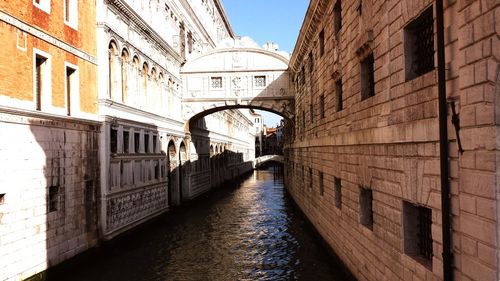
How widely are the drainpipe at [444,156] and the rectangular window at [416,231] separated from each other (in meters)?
1.18

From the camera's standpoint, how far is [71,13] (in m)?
12.8

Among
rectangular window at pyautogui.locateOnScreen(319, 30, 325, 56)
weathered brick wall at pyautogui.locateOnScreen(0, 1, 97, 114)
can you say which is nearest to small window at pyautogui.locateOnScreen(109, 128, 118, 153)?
weathered brick wall at pyautogui.locateOnScreen(0, 1, 97, 114)

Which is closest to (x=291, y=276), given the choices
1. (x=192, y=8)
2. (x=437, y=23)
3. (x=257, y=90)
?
(x=437, y=23)

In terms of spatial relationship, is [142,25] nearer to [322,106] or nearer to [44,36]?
[44,36]

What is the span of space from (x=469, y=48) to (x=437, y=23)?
702mm

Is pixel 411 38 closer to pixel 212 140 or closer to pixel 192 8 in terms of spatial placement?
pixel 192 8

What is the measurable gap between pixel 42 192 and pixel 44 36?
3.90 m

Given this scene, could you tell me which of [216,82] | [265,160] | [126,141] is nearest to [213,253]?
[126,141]

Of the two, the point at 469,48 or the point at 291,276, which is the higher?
the point at 469,48

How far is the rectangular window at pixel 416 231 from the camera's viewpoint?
6.35 metres

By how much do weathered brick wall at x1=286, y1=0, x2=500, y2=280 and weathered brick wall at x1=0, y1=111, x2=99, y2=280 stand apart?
724 centimetres

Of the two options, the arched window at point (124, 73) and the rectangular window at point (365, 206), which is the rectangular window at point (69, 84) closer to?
the arched window at point (124, 73)

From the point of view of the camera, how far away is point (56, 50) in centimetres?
1177

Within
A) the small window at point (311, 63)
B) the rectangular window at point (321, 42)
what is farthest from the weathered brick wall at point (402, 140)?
the small window at point (311, 63)
